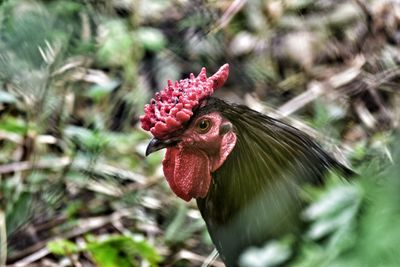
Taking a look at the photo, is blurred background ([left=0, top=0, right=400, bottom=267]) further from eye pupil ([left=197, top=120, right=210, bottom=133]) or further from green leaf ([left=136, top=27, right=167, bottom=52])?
eye pupil ([left=197, top=120, right=210, bottom=133])

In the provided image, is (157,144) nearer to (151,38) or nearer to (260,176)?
(260,176)

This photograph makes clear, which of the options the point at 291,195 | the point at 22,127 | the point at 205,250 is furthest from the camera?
the point at 22,127

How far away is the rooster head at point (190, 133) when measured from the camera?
2.10 meters

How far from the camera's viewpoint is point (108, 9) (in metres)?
3.70

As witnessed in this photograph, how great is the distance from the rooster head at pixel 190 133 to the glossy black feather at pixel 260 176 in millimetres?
22

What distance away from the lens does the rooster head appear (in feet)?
6.89

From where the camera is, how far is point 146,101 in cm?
377

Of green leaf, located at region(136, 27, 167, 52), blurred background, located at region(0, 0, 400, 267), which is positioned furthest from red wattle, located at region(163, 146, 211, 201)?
green leaf, located at region(136, 27, 167, 52)

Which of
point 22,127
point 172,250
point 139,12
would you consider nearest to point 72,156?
point 22,127

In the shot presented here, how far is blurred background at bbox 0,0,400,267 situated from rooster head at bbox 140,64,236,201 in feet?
2.19


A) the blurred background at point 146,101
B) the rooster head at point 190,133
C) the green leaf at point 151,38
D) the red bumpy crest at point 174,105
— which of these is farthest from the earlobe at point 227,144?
the green leaf at point 151,38

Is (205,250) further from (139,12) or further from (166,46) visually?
(139,12)

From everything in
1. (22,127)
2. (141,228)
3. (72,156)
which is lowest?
(141,228)

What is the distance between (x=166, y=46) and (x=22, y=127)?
2.60 ft
